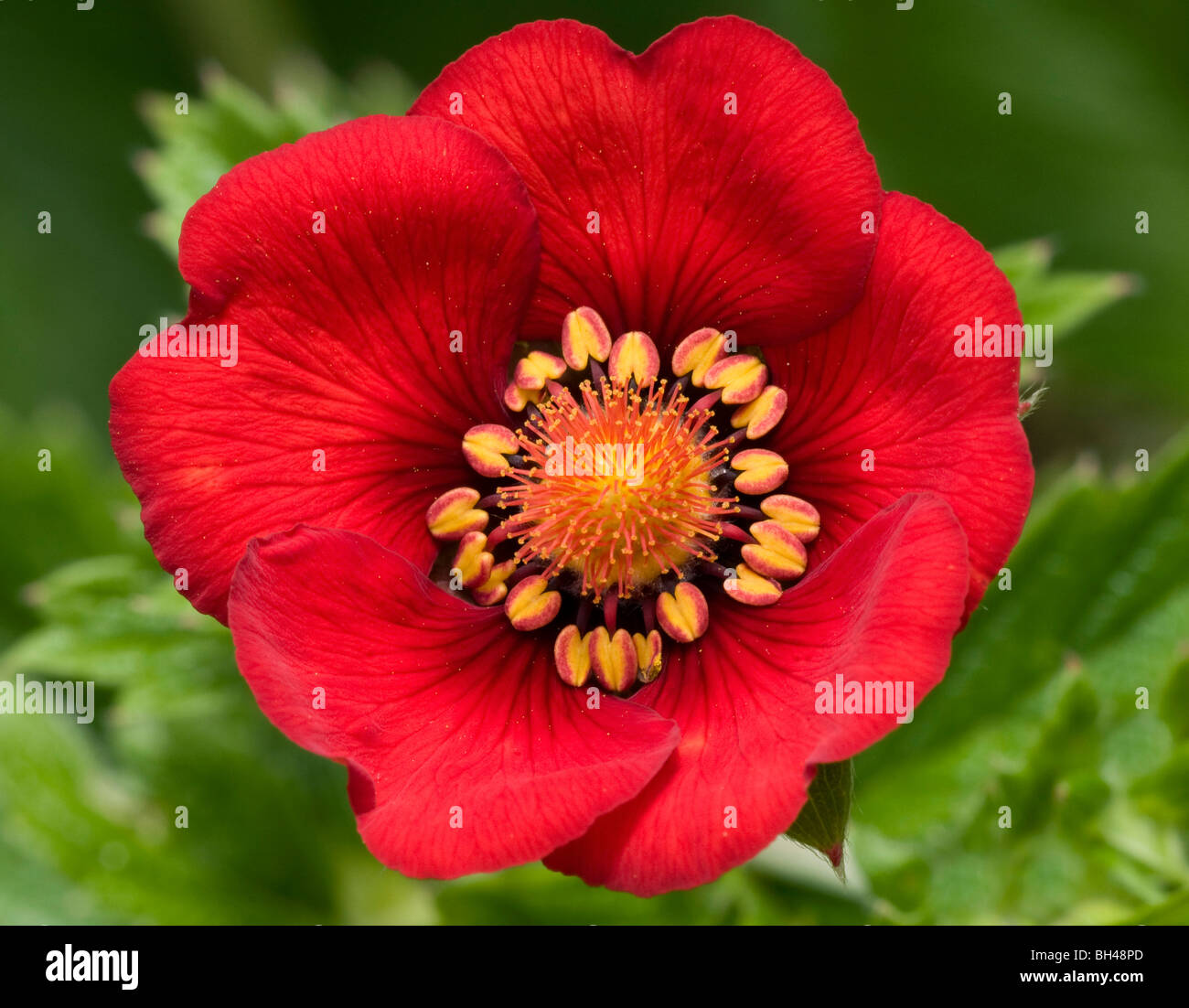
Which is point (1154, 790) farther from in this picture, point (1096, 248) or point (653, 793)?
point (1096, 248)

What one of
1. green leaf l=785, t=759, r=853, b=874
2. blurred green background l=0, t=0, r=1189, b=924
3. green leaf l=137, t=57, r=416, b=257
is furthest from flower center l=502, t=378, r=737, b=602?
green leaf l=137, t=57, r=416, b=257

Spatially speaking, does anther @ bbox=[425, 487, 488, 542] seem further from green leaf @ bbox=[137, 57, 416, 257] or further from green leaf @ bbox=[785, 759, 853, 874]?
green leaf @ bbox=[137, 57, 416, 257]

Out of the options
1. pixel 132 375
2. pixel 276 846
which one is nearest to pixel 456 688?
pixel 132 375

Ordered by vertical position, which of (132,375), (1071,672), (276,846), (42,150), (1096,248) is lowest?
(276,846)

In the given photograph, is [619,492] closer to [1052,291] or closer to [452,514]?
[452,514]

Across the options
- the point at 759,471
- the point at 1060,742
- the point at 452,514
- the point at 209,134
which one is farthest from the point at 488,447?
the point at 1060,742

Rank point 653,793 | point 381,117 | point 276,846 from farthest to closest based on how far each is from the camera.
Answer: point 276,846 < point 381,117 < point 653,793

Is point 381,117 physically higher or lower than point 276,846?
higher

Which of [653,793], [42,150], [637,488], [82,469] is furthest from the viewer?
[42,150]
